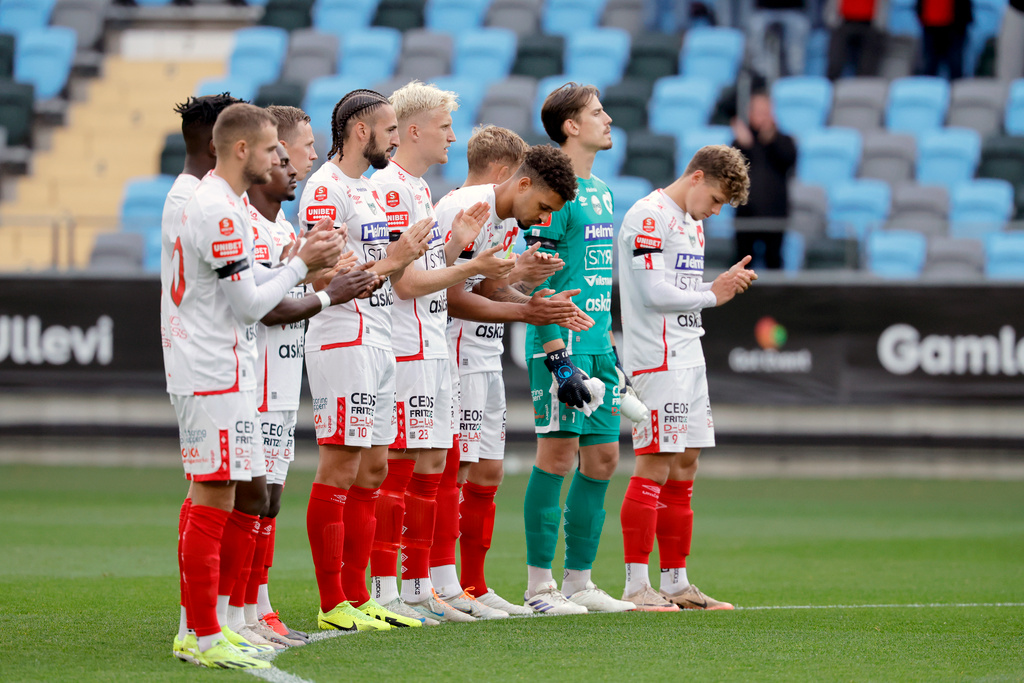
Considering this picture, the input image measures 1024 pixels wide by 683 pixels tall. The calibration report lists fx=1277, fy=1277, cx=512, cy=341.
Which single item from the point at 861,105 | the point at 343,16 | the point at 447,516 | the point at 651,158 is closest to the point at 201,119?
the point at 447,516

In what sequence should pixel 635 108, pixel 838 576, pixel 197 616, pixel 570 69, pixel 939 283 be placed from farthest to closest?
1. pixel 570 69
2. pixel 635 108
3. pixel 939 283
4. pixel 838 576
5. pixel 197 616

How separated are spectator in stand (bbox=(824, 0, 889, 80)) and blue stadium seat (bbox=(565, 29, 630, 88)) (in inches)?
111

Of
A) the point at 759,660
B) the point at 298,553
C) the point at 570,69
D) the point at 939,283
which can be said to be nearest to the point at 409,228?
the point at 759,660

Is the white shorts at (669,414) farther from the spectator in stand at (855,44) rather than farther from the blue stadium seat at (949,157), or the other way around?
the spectator in stand at (855,44)

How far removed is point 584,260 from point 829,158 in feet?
32.4

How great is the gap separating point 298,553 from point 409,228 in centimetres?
372

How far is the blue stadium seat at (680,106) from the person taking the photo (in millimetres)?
16562

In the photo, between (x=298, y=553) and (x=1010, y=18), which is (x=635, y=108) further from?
(x=298, y=553)

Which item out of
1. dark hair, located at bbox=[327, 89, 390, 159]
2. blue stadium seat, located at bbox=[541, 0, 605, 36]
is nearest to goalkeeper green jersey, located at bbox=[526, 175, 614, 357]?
dark hair, located at bbox=[327, 89, 390, 159]

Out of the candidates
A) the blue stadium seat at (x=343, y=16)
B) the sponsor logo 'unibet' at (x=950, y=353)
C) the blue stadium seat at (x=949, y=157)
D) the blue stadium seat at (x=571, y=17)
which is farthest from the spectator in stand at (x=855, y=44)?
the blue stadium seat at (x=343, y=16)

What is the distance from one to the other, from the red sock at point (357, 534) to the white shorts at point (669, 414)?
156 cm

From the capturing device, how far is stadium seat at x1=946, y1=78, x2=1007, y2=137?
52.9 ft

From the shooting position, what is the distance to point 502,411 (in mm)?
6594

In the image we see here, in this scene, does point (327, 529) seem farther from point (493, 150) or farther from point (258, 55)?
point (258, 55)
